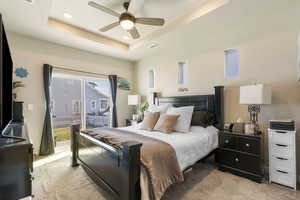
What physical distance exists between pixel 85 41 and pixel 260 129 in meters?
4.19

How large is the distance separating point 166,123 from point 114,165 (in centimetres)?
132

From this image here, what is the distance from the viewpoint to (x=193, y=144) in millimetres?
2250

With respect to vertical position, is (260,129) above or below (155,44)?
below

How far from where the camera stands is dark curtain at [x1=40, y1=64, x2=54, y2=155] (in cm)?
353

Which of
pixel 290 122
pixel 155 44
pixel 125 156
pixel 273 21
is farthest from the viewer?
pixel 155 44

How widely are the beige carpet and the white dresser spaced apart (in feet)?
0.43

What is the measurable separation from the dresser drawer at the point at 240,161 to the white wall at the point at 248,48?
0.70m

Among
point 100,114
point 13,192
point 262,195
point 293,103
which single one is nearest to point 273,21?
point 293,103

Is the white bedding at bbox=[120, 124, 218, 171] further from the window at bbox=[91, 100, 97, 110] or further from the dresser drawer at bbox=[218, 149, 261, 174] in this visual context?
the window at bbox=[91, 100, 97, 110]

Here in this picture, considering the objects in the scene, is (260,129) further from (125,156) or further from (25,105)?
(25,105)

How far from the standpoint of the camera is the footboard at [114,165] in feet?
4.82

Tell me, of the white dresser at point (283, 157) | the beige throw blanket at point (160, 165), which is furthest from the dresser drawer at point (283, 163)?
the beige throw blanket at point (160, 165)

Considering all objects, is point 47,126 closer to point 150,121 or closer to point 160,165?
point 150,121

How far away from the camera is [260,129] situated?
8.84 feet
